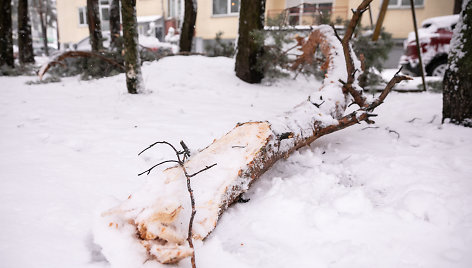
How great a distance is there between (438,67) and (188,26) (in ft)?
23.5

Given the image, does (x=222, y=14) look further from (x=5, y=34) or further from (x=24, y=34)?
(x=5, y=34)

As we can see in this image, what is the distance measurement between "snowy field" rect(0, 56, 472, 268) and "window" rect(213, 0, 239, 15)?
50.2 feet

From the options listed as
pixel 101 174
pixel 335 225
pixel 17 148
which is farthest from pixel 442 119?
pixel 17 148

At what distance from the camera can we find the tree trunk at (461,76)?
275 cm

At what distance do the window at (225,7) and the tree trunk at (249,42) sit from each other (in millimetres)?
12483

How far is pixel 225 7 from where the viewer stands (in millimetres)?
17547

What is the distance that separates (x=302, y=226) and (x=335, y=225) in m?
0.18

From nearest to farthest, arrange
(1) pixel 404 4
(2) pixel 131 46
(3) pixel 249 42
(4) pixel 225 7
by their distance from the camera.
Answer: (2) pixel 131 46
(3) pixel 249 42
(1) pixel 404 4
(4) pixel 225 7

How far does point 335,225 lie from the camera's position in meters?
1.59

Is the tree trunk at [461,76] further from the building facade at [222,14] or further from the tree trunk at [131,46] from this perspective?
the building facade at [222,14]

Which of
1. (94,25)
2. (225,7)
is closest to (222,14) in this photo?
(225,7)

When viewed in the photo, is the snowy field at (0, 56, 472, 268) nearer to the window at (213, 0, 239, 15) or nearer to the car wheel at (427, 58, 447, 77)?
the car wheel at (427, 58, 447, 77)

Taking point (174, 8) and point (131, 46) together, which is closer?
point (131, 46)

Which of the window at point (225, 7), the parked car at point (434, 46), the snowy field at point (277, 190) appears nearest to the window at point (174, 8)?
the window at point (225, 7)
